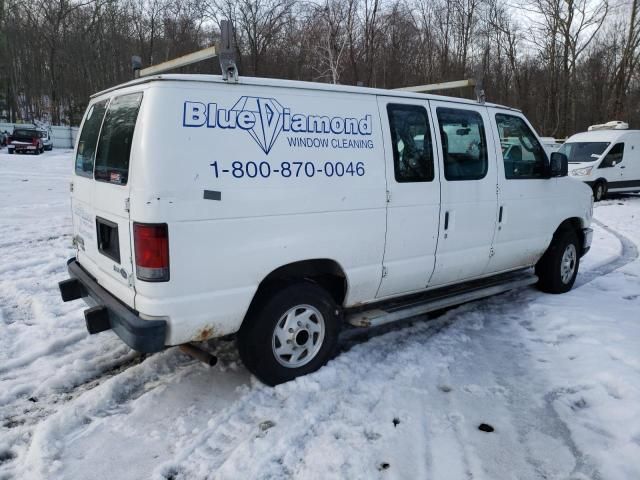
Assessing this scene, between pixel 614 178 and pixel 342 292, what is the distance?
16211 mm

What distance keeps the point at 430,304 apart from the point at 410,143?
5.00ft

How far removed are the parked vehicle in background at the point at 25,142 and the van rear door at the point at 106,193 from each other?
30.2 meters

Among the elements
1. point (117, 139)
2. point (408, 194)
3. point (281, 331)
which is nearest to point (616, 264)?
point (408, 194)

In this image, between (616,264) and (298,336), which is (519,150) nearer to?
(298,336)

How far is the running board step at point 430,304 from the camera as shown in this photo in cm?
435

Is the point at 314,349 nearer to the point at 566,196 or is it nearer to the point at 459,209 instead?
the point at 459,209

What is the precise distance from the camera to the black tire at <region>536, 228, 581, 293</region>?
612 cm

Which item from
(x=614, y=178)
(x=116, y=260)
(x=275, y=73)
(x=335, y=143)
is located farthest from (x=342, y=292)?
(x=275, y=73)

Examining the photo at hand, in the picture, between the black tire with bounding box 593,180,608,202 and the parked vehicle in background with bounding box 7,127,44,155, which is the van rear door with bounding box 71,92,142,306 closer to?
the black tire with bounding box 593,180,608,202

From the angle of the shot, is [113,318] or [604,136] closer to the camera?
[113,318]

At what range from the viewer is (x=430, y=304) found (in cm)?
482

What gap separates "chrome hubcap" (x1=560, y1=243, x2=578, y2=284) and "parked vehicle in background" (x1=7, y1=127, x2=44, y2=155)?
31843 mm

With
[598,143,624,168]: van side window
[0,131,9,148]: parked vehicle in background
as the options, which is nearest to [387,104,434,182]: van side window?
[598,143,624,168]: van side window

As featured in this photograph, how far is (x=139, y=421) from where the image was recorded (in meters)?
3.45
